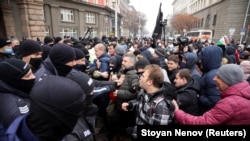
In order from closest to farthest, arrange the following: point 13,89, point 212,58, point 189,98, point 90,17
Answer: point 13,89, point 189,98, point 212,58, point 90,17

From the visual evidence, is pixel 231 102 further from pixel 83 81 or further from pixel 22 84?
pixel 22 84

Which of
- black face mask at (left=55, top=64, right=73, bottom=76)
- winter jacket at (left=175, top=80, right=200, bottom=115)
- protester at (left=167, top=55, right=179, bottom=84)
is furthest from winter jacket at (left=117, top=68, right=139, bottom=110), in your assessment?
black face mask at (left=55, top=64, right=73, bottom=76)

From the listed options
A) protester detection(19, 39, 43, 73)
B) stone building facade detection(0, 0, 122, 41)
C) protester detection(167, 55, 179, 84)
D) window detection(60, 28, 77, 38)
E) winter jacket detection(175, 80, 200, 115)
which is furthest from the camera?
window detection(60, 28, 77, 38)

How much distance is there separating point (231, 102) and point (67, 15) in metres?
23.4

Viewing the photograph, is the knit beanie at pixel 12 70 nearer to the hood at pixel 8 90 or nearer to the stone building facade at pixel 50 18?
the hood at pixel 8 90

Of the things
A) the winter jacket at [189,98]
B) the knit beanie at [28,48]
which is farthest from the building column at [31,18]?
the winter jacket at [189,98]

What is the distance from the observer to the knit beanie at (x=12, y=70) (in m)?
1.82

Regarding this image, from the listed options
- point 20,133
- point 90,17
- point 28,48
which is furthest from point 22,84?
point 90,17

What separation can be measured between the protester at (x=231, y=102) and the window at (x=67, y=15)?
22.3 meters

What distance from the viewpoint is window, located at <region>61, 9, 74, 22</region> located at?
21.9 m

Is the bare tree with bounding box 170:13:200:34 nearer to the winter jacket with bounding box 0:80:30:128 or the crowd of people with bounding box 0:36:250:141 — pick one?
the crowd of people with bounding box 0:36:250:141

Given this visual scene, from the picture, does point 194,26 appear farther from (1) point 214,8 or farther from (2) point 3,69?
(2) point 3,69

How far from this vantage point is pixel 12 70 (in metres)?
1.84

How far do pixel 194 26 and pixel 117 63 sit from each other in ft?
176
